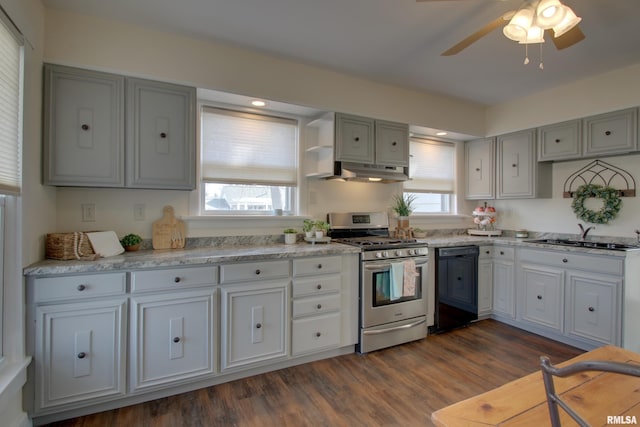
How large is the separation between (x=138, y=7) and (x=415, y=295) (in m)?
3.23

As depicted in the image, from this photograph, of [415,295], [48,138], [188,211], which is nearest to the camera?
[48,138]

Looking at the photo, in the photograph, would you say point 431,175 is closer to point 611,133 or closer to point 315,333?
point 611,133

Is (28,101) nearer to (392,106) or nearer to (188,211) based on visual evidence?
(188,211)

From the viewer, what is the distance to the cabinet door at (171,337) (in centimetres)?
200

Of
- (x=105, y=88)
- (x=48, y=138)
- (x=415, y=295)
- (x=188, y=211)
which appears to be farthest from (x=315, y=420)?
(x=105, y=88)

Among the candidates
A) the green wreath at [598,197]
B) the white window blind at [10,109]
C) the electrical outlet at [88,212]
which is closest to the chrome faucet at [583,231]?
the green wreath at [598,197]

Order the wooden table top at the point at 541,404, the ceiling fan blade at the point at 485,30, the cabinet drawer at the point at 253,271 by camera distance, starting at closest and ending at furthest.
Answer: the wooden table top at the point at 541,404
the ceiling fan blade at the point at 485,30
the cabinet drawer at the point at 253,271

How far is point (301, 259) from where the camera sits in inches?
99.3

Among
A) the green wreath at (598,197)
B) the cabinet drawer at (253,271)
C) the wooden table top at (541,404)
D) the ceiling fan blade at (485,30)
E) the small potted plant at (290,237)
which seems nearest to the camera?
the wooden table top at (541,404)

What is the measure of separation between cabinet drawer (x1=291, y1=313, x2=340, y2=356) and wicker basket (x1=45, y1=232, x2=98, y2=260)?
1535 mm

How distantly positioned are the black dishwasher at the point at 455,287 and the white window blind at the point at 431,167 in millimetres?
1021

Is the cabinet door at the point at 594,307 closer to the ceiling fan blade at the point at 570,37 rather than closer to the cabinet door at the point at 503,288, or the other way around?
the cabinet door at the point at 503,288

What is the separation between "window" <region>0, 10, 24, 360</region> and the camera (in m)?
1.58

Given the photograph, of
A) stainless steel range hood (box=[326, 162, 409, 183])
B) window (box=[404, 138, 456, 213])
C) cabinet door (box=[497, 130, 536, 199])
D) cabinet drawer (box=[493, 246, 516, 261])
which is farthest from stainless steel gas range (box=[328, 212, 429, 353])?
cabinet door (box=[497, 130, 536, 199])
